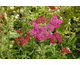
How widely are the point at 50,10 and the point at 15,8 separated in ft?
2.04

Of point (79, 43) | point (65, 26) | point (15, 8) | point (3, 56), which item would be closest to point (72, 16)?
point (65, 26)

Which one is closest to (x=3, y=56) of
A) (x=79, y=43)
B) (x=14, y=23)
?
(x=14, y=23)

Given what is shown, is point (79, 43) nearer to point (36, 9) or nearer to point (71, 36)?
point (71, 36)

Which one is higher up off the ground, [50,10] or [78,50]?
[50,10]

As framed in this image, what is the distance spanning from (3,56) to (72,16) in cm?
134

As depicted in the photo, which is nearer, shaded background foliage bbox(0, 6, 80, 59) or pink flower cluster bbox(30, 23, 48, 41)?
pink flower cluster bbox(30, 23, 48, 41)

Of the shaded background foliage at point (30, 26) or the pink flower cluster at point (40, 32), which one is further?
the shaded background foliage at point (30, 26)

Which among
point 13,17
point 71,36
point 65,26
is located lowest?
point 71,36

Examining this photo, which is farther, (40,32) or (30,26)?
(30,26)

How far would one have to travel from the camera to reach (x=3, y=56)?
1446 millimetres
